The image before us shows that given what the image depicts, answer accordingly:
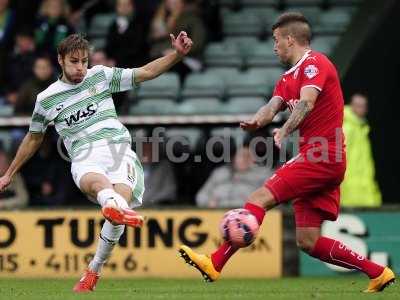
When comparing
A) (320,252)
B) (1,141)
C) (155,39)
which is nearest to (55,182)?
(1,141)

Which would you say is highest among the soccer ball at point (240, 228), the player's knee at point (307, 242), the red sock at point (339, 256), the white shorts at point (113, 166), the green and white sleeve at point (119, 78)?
the green and white sleeve at point (119, 78)

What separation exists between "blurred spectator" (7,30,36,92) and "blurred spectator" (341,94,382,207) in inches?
160

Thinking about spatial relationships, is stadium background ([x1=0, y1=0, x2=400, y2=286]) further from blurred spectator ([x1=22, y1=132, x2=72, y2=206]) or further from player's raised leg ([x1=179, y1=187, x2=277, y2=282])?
player's raised leg ([x1=179, y1=187, x2=277, y2=282])

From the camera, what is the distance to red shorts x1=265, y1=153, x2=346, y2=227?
1012 cm

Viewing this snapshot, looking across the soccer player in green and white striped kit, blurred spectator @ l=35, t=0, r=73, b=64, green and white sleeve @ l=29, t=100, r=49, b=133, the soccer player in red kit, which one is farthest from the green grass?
blurred spectator @ l=35, t=0, r=73, b=64

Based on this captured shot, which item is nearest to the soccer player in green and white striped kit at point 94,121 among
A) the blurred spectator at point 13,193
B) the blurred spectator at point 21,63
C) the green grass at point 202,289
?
the green grass at point 202,289

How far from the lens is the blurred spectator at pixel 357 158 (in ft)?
48.6

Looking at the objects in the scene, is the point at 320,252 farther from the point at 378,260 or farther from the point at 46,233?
the point at 46,233

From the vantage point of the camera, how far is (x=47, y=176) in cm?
1535

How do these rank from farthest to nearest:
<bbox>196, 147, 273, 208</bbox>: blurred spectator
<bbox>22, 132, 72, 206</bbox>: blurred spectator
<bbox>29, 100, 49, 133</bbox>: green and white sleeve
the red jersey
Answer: <bbox>22, 132, 72, 206</bbox>: blurred spectator → <bbox>196, 147, 273, 208</bbox>: blurred spectator → <bbox>29, 100, 49, 133</bbox>: green and white sleeve → the red jersey

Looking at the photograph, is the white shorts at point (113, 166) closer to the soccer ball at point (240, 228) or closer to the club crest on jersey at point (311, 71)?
the soccer ball at point (240, 228)

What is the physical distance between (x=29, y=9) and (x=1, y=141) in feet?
12.0

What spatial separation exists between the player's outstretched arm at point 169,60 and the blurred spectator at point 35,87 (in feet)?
15.8

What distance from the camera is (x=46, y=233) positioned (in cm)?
1427
